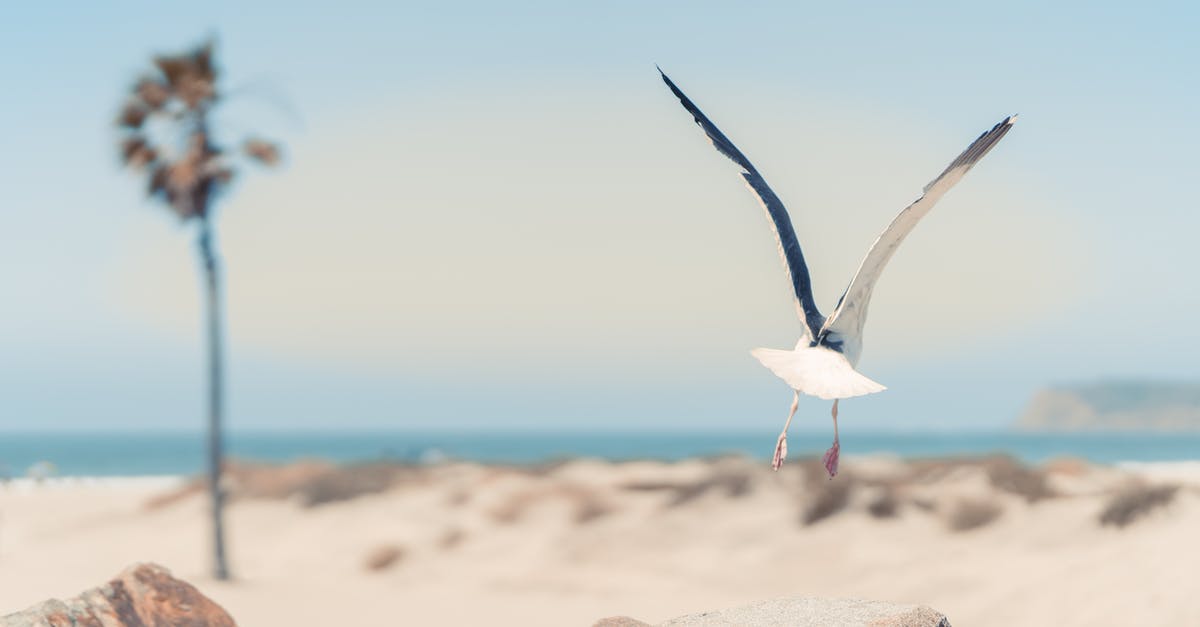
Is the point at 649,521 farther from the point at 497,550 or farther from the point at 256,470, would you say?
the point at 256,470

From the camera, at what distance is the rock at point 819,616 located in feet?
25.5

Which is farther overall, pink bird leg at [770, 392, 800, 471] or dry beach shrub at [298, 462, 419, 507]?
dry beach shrub at [298, 462, 419, 507]

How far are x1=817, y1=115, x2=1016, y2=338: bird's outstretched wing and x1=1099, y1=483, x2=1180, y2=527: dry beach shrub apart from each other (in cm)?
1311

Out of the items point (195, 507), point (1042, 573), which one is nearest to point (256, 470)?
point (195, 507)

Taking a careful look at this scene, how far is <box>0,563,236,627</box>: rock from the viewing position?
26.1ft

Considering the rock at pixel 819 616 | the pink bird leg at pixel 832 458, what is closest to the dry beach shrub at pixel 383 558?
the rock at pixel 819 616

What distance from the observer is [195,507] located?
1013 inches

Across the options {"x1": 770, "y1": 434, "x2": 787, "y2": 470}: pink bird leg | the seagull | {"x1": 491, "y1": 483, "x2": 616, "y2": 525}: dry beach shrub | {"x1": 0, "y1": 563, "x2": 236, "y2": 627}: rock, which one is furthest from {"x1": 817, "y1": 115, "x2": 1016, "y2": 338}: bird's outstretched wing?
{"x1": 491, "y1": 483, "x2": 616, "y2": 525}: dry beach shrub

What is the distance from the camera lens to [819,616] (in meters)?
8.27

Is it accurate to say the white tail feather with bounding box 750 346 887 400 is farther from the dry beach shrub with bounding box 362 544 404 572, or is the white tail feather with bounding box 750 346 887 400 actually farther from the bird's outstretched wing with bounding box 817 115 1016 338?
the dry beach shrub with bounding box 362 544 404 572

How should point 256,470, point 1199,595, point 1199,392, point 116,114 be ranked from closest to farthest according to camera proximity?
point 1199,595 → point 116,114 → point 256,470 → point 1199,392

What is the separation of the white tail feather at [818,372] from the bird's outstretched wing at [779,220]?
25 centimetres

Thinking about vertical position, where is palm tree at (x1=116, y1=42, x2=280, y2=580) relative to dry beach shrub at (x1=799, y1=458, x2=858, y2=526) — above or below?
above

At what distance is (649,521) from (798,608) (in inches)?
→ 508
